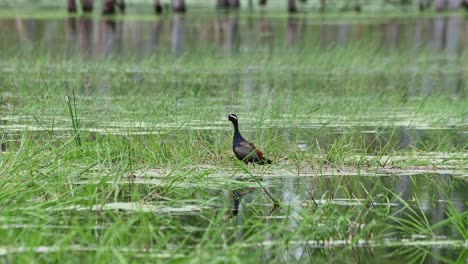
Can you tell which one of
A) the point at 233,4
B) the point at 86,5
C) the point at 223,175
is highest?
the point at 223,175

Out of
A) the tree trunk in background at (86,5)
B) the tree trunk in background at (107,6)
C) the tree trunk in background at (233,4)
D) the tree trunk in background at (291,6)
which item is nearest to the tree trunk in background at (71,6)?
the tree trunk in background at (86,5)

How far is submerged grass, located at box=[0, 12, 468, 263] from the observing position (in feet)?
19.0

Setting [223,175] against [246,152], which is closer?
[223,175]

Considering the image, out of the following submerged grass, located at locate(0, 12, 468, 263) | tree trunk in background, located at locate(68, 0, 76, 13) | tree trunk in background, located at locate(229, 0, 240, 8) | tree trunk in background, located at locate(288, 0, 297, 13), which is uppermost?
submerged grass, located at locate(0, 12, 468, 263)

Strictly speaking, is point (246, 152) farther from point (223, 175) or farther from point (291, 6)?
point (291, 6)

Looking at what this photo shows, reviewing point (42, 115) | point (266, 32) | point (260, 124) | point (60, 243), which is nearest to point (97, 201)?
point (60, 243)

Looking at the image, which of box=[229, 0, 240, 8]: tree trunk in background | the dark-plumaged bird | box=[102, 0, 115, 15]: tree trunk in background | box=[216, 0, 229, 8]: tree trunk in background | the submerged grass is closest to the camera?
the submerged grass

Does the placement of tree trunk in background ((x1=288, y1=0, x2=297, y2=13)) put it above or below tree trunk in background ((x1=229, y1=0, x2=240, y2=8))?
above

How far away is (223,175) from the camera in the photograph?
8.11 metres

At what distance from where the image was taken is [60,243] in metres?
5.37

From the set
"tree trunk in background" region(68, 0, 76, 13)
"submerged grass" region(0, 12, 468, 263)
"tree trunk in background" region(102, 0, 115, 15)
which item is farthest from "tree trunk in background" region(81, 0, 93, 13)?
"submerged grass" region(0, 12, 468, 263)

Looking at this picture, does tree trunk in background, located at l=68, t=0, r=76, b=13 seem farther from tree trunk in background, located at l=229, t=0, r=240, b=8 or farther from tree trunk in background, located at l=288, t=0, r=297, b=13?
tree trunk in background, located at l=229, t=0, r=240, b=8

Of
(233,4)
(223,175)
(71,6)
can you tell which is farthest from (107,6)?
(223,175)

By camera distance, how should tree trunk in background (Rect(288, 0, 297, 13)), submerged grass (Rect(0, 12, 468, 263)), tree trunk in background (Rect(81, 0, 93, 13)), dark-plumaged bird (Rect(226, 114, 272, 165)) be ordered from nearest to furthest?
submerged grass (Rect(0, 12, 468, 263)), dark-plumaged bird (Rect(226, 114, 272, 165)), tree trunk in background (Rect(81, 0, 93, 13)), tree trunk in background (Rect(288, 0, 297, 13))
